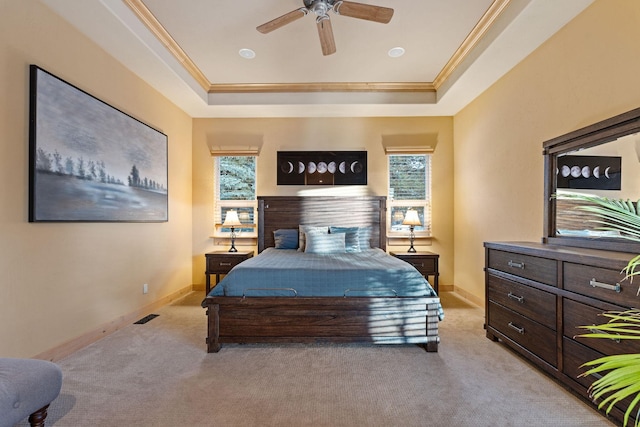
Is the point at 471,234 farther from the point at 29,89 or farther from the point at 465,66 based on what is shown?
the point at 29,89

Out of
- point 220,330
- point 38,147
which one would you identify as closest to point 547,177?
point 220,330

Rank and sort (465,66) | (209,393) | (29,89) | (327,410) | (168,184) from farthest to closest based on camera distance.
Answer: (168,184)
(465,66)
(29,89)
(209,393)
(327,410)

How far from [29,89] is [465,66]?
3.93 meters

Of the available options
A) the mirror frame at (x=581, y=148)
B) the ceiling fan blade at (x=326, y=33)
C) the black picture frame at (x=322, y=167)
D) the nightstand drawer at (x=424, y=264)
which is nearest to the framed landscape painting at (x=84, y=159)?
the black picture frame at (x=322, y=167)

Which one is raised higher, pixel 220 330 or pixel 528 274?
pixel 528 274

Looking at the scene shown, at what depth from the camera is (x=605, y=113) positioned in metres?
2.23

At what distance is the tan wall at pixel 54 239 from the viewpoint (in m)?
2.10

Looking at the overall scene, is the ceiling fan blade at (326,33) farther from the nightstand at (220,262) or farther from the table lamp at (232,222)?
the nightstand at (220,262)

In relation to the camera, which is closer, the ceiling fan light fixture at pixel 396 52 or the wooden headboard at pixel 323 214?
the ceiling fan light fixture at pixel 396 52

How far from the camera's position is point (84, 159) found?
8.76 ft

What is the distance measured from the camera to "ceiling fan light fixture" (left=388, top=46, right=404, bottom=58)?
333 centimetres

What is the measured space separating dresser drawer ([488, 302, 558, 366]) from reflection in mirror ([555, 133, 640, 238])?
30.7 inches

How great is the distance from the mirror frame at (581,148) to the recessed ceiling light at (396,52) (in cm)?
172

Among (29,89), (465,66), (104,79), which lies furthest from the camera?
(465,66)
